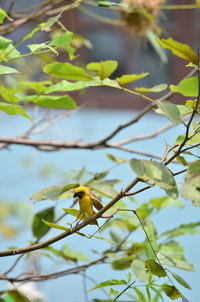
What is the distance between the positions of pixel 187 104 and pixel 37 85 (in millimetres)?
129

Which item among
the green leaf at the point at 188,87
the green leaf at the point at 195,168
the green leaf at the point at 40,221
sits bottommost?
the green leaf at the point at 40,221

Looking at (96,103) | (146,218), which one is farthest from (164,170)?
(96,103)

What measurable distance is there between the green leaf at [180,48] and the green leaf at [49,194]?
0.64 feet

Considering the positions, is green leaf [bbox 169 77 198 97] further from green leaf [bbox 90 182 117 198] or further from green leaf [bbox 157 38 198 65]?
green leaf [bbox 90 182 117 198]

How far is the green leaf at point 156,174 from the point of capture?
303 millimetres

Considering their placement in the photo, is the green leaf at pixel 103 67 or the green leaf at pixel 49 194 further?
the green leaf at pixel 49 194

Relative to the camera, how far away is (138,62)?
9.03 feet

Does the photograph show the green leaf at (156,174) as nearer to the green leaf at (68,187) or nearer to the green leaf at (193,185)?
the green leaf at (193,185)

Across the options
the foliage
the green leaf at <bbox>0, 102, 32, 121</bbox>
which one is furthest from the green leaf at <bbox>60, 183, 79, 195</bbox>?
the green leaf at <bbox>0, 102, 32, 121</bbox>

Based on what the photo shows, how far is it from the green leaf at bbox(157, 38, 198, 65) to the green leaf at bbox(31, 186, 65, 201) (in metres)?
0.19

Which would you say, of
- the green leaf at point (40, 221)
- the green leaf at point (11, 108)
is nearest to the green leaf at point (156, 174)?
the green leaf at point (11, 108)

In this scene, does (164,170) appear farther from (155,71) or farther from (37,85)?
(155,71)

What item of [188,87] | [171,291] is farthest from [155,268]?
[188,87]

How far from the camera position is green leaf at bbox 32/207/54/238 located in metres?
0.52
